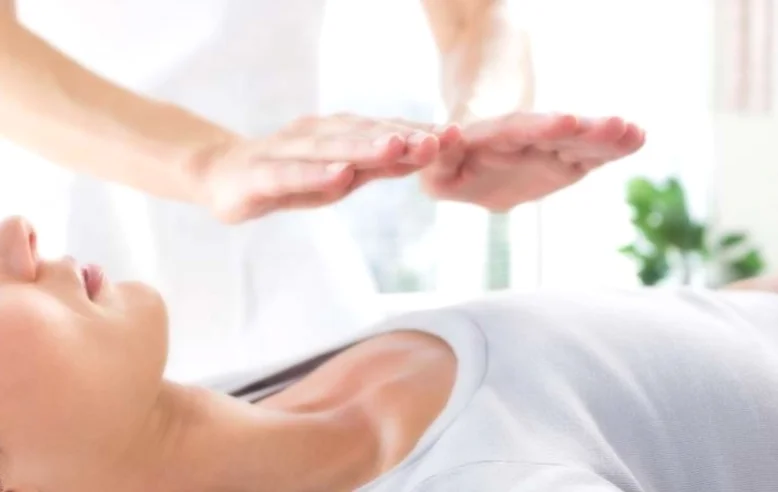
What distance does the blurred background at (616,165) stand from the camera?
2873 millimetres

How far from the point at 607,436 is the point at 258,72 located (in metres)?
0.62

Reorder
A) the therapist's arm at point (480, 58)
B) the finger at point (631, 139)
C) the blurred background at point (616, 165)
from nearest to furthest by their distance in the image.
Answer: the finger at point (631, 139) → the therapist's arm at point (480, 58) → the blurred background at point (616, 165)

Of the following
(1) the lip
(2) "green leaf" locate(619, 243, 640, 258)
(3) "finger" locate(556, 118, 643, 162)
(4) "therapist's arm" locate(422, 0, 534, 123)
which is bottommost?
(2) "green leaf" locate(619, 243, 640, 258)

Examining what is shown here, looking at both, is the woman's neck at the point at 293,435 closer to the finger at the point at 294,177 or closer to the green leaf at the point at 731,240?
the finger at the point at 294,177

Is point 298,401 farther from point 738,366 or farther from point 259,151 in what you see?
point 738,366

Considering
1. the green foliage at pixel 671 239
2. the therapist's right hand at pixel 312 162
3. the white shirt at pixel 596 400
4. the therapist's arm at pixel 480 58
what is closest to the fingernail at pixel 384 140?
the therapist's right hand at pixel 312 162

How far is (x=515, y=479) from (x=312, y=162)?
266mm

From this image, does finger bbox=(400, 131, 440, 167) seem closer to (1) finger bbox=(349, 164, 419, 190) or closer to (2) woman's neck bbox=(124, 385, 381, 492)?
(1) finger bbox=(349, 164, 419, 190)

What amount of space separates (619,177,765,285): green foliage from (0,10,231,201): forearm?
2.30m

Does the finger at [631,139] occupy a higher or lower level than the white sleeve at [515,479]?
higher

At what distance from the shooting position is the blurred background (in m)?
2.87

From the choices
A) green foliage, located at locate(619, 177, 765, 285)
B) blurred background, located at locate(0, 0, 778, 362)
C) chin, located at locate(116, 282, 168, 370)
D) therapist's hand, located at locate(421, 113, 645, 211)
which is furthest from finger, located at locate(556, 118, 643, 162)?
green foliage, located at locate(619, 177, 765, 285)

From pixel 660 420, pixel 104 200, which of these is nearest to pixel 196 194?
pixel 104 200

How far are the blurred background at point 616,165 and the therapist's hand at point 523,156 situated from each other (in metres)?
1.92
